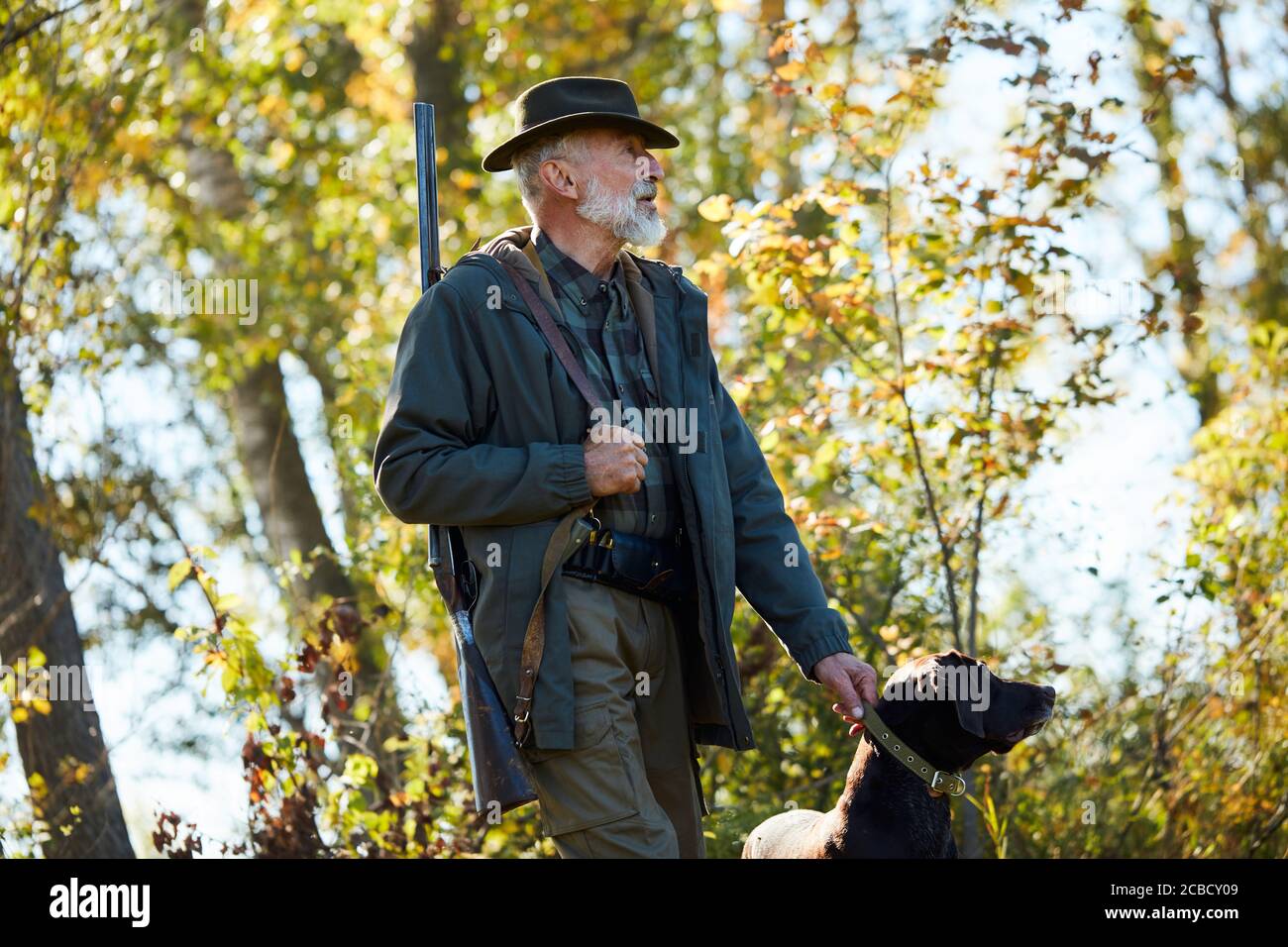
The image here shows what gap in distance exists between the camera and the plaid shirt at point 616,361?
4.24 meters

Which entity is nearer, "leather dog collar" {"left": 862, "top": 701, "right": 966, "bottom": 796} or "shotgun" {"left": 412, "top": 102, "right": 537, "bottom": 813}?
"shotgun" {"left": 412, "top": 102, "right": 537, "bottom": 813}

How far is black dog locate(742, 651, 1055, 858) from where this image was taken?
4.43m

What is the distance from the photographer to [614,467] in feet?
13.2

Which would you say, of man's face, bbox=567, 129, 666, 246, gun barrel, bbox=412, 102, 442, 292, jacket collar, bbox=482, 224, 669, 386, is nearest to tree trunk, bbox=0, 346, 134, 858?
gun barrel, bbox=412, 102, 442, 292

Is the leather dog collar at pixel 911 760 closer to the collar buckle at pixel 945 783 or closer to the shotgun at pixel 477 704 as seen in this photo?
the collar buckle at pixel 945 783

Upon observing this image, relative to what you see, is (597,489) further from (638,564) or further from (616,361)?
(616,361)

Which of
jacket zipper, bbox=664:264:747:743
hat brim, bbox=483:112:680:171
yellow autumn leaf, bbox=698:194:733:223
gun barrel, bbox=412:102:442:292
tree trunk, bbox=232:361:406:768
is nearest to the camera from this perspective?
jacket zipper, bbox=664:264:747:743

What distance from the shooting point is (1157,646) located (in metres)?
7.55

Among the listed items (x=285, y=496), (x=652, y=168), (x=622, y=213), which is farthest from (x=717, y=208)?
(x=285, y=496)

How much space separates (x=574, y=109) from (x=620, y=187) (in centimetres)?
26

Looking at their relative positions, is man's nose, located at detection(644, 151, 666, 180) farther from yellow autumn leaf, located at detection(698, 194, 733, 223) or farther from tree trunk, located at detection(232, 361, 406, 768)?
tree trunk, located at detection(232, 361, 406, 768)

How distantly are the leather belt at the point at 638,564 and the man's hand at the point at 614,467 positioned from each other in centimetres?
13

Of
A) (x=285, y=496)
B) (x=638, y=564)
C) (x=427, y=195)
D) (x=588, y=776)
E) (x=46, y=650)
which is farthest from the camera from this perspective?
(x=285, y=496)

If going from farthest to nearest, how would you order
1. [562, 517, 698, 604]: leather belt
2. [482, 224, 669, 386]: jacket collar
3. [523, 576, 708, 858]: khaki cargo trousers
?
1. [482, 224, 669, 386]: jacket collar
2. [562, 517, 698, 604]: leather belt
3. [523, 576, 708, 858]: khaki cargo trousers
